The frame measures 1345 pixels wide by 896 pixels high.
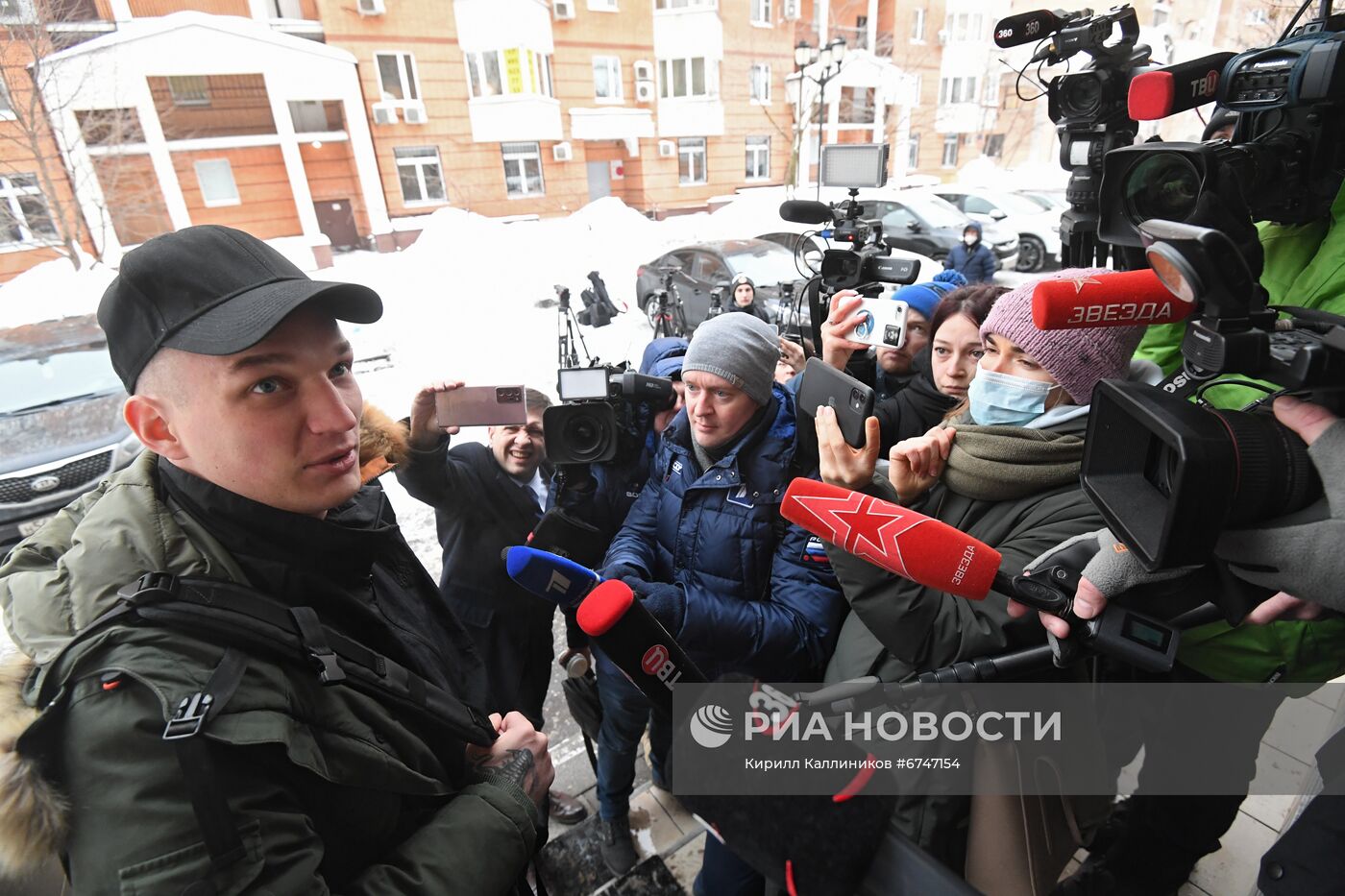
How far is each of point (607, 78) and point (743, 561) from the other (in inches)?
821

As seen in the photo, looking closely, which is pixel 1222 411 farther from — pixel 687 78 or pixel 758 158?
pixel 758 158

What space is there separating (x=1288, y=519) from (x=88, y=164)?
17357 millimetres

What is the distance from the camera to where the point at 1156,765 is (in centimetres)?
205

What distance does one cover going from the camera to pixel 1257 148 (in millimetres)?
1513

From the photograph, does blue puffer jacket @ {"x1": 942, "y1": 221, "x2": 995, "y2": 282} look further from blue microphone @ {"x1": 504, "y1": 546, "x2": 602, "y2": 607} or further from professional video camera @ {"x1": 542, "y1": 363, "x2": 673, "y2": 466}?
blue microphone @ {"x1": 504, "y1": 546, "x2": 602, "y2": 607}

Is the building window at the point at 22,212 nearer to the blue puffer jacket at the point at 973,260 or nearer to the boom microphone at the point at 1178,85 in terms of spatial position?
the blue puffer jacket at the point at 973,260

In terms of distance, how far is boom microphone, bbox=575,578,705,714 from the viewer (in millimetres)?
1282

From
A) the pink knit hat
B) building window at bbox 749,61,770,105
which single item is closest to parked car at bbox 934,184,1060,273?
building window at bbox 749,61,770,105

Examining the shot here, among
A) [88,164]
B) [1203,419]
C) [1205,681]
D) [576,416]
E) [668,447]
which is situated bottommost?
[1205,681]

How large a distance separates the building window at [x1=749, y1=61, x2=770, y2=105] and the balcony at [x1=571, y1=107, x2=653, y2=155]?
3789 mm

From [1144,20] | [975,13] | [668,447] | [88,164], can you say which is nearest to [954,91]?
[975,13]

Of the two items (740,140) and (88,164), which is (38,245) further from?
(740,140)

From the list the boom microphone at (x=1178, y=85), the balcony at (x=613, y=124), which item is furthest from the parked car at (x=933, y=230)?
the boom microphone at (x=1178, y=85)

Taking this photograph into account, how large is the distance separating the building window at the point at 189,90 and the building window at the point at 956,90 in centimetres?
2353
